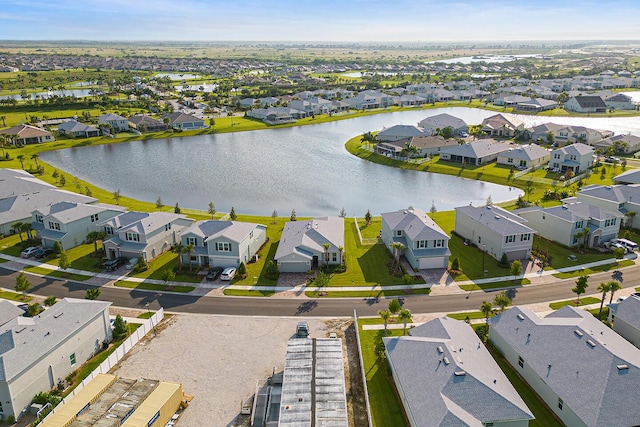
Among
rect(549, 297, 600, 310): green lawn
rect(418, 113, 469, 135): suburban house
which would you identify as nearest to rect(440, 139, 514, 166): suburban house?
rect(418, 113, 469, 135): suburban house

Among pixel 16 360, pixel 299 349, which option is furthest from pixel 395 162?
pixel 16 360

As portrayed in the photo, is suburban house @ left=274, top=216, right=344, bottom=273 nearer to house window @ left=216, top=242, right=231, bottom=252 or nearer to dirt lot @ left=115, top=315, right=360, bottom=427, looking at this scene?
house window @ left=216, top=242, right=231, bottom=252

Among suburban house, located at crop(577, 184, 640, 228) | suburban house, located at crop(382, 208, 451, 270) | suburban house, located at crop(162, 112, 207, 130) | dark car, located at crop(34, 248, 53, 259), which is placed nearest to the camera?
suburban house, located at crop(382, 208, 451, 270)

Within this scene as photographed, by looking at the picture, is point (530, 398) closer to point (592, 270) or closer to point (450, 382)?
point (450, 382)

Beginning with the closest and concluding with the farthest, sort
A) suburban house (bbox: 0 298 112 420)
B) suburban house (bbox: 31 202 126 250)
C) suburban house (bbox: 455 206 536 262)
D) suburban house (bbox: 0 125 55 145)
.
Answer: suburban house (bbox: 0 298 112 420) → suburban house (bbox: 455 206 536 262) → suburban house (bbox: 31 202 126 250) → suburban house (bbox: 0 125 55 145)

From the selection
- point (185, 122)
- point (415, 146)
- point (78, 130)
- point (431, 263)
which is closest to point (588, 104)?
point (415, 146)

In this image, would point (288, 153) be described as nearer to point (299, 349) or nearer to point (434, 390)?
point (299, 349)
